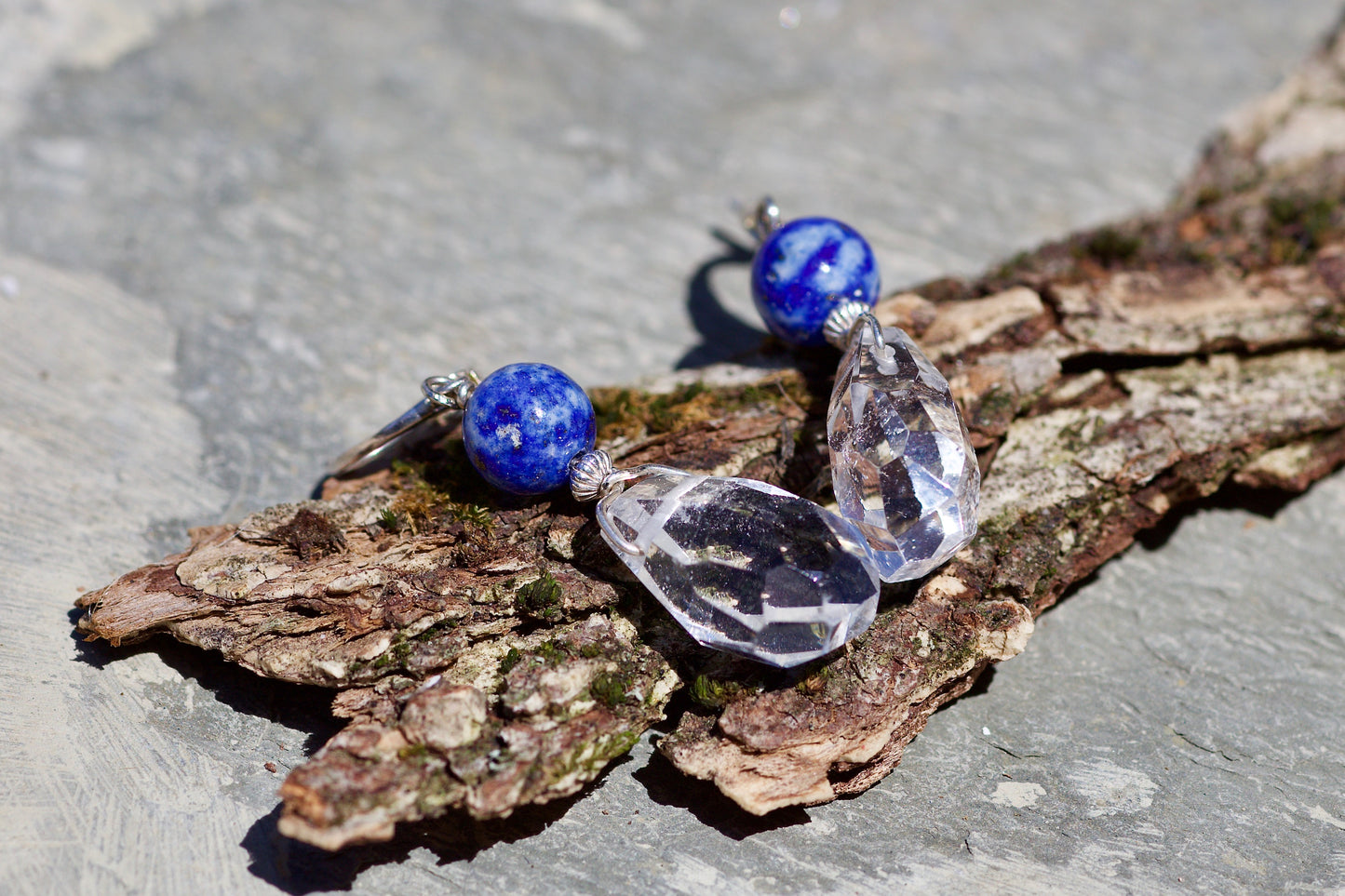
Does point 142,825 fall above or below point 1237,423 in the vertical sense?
below

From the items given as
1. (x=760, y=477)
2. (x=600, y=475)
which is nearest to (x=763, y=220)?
(x=760, y=477)

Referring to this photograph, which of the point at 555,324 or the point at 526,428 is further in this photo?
the point at 555,324

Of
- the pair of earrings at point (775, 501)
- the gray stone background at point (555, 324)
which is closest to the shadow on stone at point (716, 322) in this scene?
the gray stone background at point (555, 324)

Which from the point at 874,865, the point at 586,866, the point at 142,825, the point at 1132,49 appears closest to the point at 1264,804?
the point at 874,865

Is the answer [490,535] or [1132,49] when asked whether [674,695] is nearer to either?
[490,535]

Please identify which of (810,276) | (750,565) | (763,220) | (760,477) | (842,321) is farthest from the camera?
(763,220)

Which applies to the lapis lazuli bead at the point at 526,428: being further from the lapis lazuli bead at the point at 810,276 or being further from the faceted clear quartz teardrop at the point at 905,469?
the lapis lazuli bead at the point at 810,276

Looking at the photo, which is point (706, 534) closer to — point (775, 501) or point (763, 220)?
point (775, 501)
